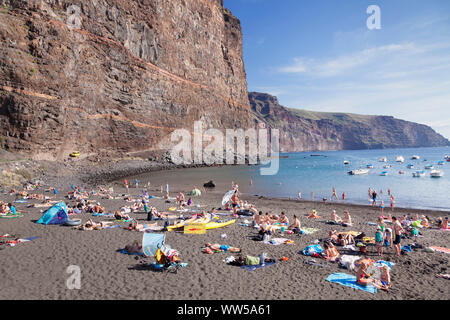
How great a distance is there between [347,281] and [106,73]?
49409mm

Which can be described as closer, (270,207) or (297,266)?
(297,266)

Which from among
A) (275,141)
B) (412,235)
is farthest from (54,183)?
(275,141)

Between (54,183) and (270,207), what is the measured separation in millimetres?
22785

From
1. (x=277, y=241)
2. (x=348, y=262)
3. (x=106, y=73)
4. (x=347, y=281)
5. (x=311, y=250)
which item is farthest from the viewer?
(x=106, y=73)

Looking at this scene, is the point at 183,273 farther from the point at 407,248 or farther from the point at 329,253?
the point at 407,248

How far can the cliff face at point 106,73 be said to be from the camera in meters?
32.2

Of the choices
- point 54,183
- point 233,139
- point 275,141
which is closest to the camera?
point 54,183

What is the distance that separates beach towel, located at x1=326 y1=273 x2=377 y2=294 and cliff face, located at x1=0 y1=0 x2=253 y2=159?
37182mm

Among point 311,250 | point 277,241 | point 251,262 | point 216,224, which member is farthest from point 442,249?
point 216,224

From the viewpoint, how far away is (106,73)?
149 feet

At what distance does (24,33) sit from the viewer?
3316 centimetres

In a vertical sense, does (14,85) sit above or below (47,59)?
below
